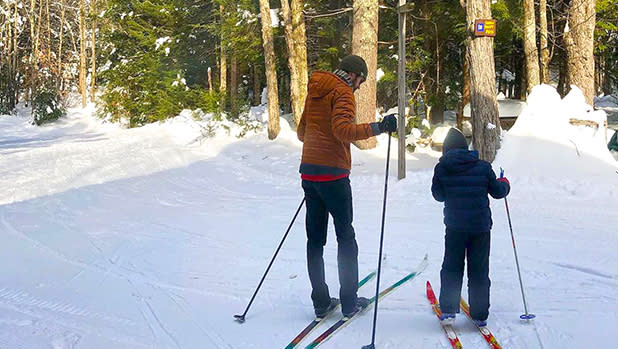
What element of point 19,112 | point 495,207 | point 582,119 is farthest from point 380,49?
point 19,112

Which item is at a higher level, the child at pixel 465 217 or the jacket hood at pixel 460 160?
the jacket hood at pixel 460 160

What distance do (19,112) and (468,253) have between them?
135 ft

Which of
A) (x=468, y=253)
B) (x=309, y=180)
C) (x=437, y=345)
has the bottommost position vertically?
(x=437, y=345)

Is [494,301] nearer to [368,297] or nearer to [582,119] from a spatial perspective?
[368,297]

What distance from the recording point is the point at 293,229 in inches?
287

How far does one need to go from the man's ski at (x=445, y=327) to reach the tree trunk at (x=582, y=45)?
10.2 metres

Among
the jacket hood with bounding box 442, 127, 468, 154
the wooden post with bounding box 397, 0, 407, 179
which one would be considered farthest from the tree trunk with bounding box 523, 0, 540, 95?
the jacket hood with bounding box 442, 127, 468, 154

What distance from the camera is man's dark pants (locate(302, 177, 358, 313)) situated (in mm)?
3912

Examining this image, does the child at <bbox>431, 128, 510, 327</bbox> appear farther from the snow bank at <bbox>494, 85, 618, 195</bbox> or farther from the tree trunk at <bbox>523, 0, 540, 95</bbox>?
the tree trunk at <bbox>523, 0, 540, 95</bbox>

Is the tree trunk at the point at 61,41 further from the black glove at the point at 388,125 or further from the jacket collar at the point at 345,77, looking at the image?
the black glove at the point at 388,125

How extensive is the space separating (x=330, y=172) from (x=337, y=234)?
491mm

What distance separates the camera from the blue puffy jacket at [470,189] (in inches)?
149

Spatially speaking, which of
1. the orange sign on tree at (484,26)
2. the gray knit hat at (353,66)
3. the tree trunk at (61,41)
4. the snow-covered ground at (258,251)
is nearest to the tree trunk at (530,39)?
the snow-covered ground at (258,251)

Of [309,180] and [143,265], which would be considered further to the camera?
[143,265]
